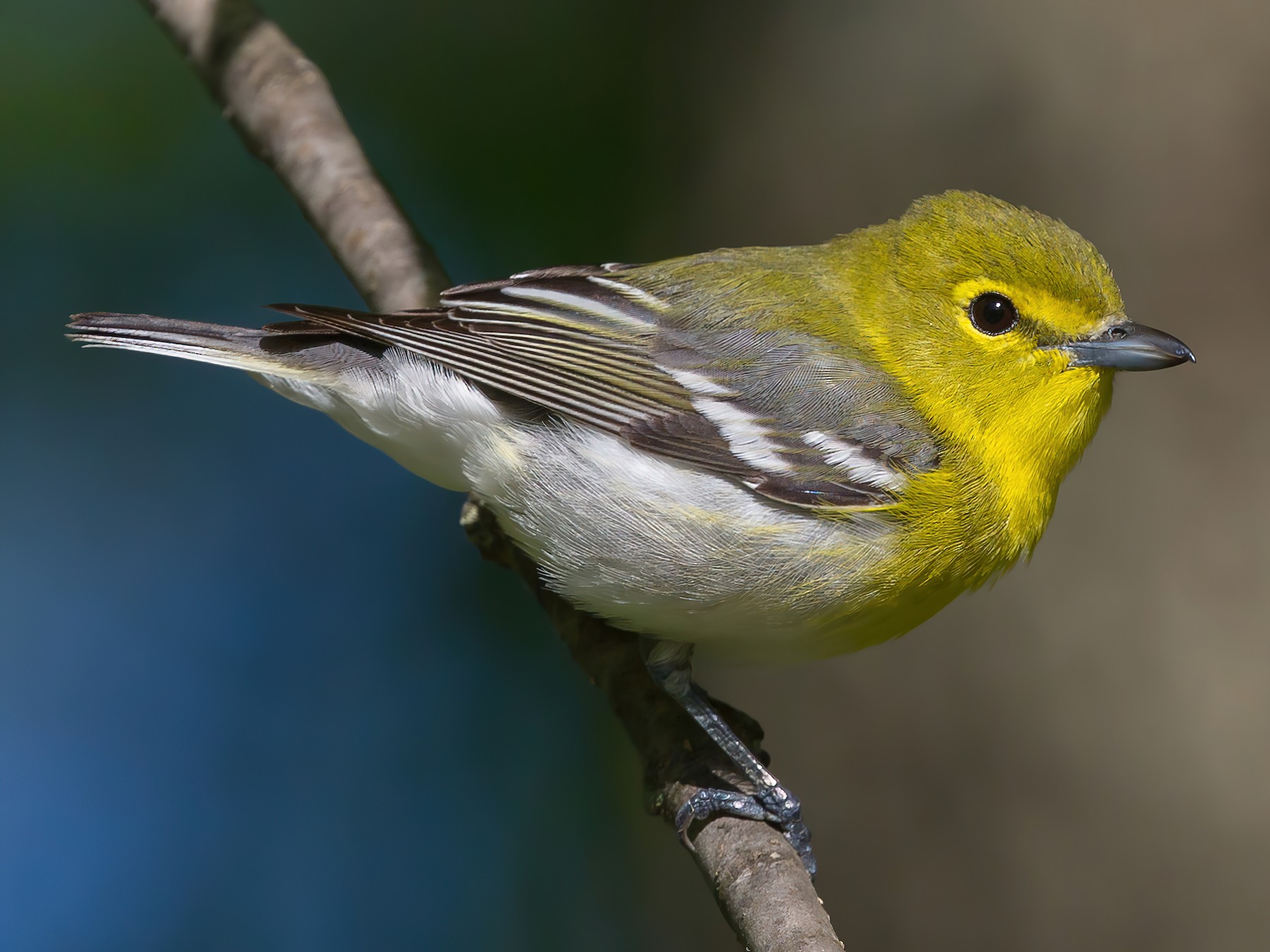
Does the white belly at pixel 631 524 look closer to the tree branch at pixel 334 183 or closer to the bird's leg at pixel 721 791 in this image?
the bird's leg at pixel 721 791

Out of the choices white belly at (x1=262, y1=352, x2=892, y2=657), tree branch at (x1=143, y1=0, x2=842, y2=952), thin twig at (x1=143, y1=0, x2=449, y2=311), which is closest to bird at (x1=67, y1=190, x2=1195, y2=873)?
white belly at (x1=262, y1=352, x2=892, y2=657)

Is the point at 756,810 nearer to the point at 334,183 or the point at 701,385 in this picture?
the point at 701,385

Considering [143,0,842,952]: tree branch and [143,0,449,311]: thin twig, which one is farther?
[143,0,449,311]: thin twig

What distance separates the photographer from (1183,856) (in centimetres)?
379

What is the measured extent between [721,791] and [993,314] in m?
1.37

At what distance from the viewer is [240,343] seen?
2688 millimetres

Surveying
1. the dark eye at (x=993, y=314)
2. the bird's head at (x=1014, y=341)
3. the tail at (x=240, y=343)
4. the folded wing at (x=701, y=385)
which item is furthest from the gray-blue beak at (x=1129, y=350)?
the tail at (x=240, y=343)

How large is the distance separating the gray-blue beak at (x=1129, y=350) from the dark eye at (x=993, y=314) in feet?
0.50

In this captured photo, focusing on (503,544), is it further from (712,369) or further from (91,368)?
(91,368)

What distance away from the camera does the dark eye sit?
256cm

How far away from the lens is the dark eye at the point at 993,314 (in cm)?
256

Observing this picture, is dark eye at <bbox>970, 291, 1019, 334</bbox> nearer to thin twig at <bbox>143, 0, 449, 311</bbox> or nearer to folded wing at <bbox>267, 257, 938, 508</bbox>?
folded wing at <bbox>267, 257, 938, 508</bbox>

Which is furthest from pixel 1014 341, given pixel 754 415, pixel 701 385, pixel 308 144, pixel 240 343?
pixel 308 144

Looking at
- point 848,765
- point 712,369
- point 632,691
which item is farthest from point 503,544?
point 848,765
